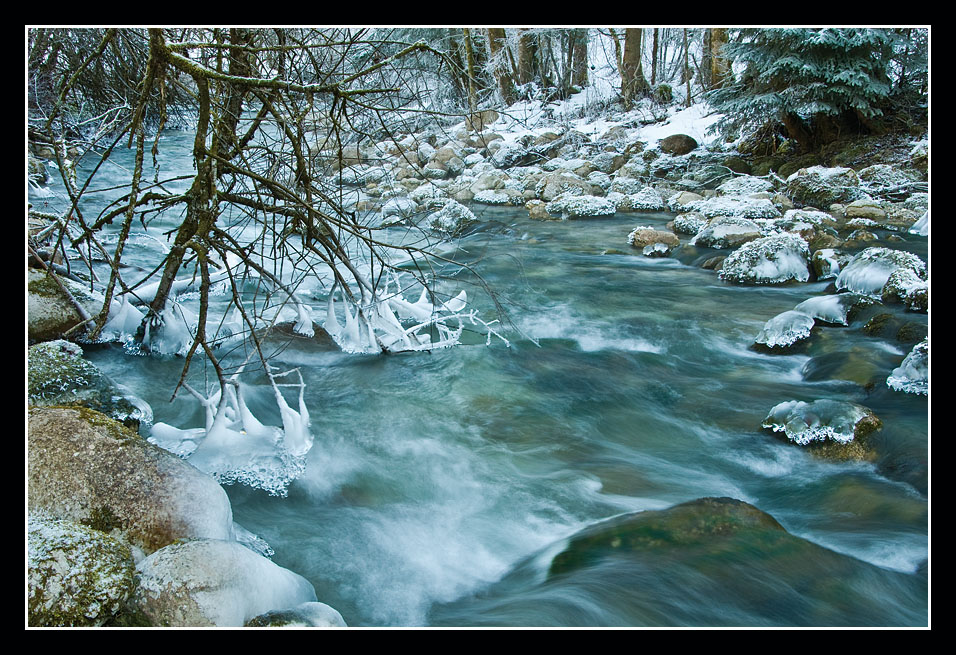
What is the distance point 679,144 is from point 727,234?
5779mm

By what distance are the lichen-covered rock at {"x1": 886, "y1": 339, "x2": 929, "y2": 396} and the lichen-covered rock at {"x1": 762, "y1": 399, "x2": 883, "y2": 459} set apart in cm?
50

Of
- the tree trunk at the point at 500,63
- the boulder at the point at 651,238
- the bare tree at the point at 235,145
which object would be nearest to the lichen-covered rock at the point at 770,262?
the boulder at the point at 651,238

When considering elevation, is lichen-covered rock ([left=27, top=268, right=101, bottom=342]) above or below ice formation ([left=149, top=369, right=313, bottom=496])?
above

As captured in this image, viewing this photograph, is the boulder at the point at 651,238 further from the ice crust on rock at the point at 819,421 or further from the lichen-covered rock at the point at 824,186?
the ice crust on rock at the point at 819,421

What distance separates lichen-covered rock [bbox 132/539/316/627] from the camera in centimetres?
192

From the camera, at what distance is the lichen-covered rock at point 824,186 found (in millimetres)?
8562

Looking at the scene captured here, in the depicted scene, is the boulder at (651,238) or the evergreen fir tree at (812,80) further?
the evergreen fir tree at (812,80)

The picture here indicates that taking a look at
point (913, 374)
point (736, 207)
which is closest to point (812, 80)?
point (736, 207)

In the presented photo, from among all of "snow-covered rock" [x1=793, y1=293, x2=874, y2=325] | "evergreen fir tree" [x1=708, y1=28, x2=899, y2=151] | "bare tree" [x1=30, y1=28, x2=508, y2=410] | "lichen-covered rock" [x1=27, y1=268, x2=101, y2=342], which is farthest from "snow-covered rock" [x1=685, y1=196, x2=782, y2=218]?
"lichen-covered rock" [x1=27, y1=268, x2=101, y2=342]

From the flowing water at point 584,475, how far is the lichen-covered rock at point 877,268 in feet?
1.78

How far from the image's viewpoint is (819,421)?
10.7 feet

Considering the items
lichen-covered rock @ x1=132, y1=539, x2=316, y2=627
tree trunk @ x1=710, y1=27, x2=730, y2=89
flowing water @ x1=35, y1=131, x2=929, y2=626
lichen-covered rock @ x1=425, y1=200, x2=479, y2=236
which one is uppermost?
tree trunk @ x1=710, y1=27, x2=730, y2=89

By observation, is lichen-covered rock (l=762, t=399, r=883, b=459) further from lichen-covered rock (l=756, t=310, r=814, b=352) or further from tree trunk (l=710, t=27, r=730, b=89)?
tree trunk (l=710, t=27, r=730, b=89)

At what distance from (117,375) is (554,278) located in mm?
4336
